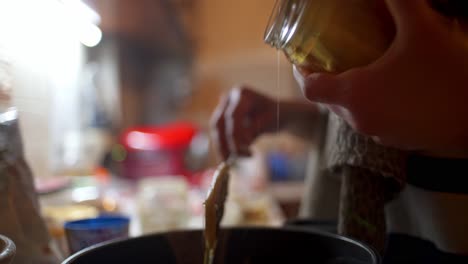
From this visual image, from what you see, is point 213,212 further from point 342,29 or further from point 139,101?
point 139,101

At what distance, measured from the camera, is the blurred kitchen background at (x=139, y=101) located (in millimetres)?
771

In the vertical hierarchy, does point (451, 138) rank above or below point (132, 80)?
above

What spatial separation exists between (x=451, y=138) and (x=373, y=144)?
66 millimetres

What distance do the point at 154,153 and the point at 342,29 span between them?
1.41 meters

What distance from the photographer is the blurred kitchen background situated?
0.77 meters

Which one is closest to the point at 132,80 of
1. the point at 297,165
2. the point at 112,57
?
the point at 112,57

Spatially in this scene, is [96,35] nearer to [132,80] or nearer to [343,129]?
[343,129]

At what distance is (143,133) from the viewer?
1.73 meters

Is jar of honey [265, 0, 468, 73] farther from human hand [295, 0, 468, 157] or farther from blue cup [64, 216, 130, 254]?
blue cup [64, 216, 130, 254]

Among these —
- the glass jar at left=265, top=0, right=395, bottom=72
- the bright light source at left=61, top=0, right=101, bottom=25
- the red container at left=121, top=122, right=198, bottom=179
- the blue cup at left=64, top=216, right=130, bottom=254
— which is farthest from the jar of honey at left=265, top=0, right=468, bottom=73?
the red container at left=121, top=122, right=198, bottom=179

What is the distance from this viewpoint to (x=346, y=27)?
0.30 m

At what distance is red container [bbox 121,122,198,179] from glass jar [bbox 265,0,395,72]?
1.39 m

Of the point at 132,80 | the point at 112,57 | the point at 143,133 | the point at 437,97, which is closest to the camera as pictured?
the point at 437,97

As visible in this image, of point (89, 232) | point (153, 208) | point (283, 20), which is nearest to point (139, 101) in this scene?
point (153, 208)
